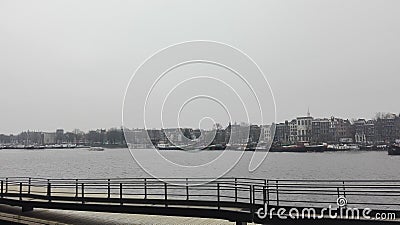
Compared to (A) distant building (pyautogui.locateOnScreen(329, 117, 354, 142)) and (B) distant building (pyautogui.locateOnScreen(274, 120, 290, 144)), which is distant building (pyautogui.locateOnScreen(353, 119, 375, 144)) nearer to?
(A) distant building (pyautogui.locateOnScreen(329, 117, 354, 142))

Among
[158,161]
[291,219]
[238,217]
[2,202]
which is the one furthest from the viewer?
[158,161]

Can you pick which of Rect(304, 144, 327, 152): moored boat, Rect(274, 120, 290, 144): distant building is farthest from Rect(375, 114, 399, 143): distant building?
Rect(274, 120, 290, 144): distant building

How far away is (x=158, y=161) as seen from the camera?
81.9 m

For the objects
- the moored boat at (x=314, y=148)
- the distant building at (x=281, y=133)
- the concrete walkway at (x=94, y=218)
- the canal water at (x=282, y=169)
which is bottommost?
the canal water at (x=282, y=169)

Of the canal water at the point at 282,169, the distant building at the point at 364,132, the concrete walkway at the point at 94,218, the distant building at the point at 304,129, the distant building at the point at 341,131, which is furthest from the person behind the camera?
the distant building at the point at 341,131

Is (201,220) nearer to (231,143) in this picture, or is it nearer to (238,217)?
(238,217)

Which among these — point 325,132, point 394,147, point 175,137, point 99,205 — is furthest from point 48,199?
point 325,132

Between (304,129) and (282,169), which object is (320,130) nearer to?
(304,129)

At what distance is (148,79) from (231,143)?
24.4ft

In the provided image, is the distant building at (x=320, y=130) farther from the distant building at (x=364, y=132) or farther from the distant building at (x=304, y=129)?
the distant building at (x=364, y=132)

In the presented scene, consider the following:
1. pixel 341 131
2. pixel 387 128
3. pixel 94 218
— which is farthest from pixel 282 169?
pixel 94 218

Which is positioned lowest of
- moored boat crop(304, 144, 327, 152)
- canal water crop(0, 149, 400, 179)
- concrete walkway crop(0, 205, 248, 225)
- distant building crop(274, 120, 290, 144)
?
canal water crop(0, 149, 400, 179)

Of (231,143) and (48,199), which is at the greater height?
(231,143)

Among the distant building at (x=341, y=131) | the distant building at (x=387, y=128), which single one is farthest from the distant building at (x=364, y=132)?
the distant building at (x=341, y=131)
